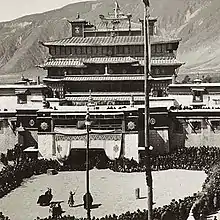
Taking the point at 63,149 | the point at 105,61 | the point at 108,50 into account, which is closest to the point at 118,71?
the point at 105,61

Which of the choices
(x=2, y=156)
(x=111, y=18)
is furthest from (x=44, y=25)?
(x=2, y=156)

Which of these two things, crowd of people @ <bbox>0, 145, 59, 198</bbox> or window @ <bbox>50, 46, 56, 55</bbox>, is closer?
crowd of people @ <bbox>0, 145, 59, 198</bbox>

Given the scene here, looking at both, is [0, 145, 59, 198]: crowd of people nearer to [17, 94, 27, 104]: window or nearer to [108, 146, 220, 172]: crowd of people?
[108, 146, 220, 172]: crowd of people

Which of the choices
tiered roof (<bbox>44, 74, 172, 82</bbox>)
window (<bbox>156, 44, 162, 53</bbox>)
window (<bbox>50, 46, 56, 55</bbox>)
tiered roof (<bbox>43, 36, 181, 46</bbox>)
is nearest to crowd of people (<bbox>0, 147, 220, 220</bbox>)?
tiered roof (<bbox>44, 74, 172, 82</bbox>)

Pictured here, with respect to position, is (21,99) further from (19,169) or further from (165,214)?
(165,214)

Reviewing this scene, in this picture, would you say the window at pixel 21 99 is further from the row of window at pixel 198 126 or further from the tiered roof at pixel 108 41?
the row of window at pixel 198 126

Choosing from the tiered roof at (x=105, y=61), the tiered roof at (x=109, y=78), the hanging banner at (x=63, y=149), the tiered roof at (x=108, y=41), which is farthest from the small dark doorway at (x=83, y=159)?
the tiered roof at (x=108, y=41)
